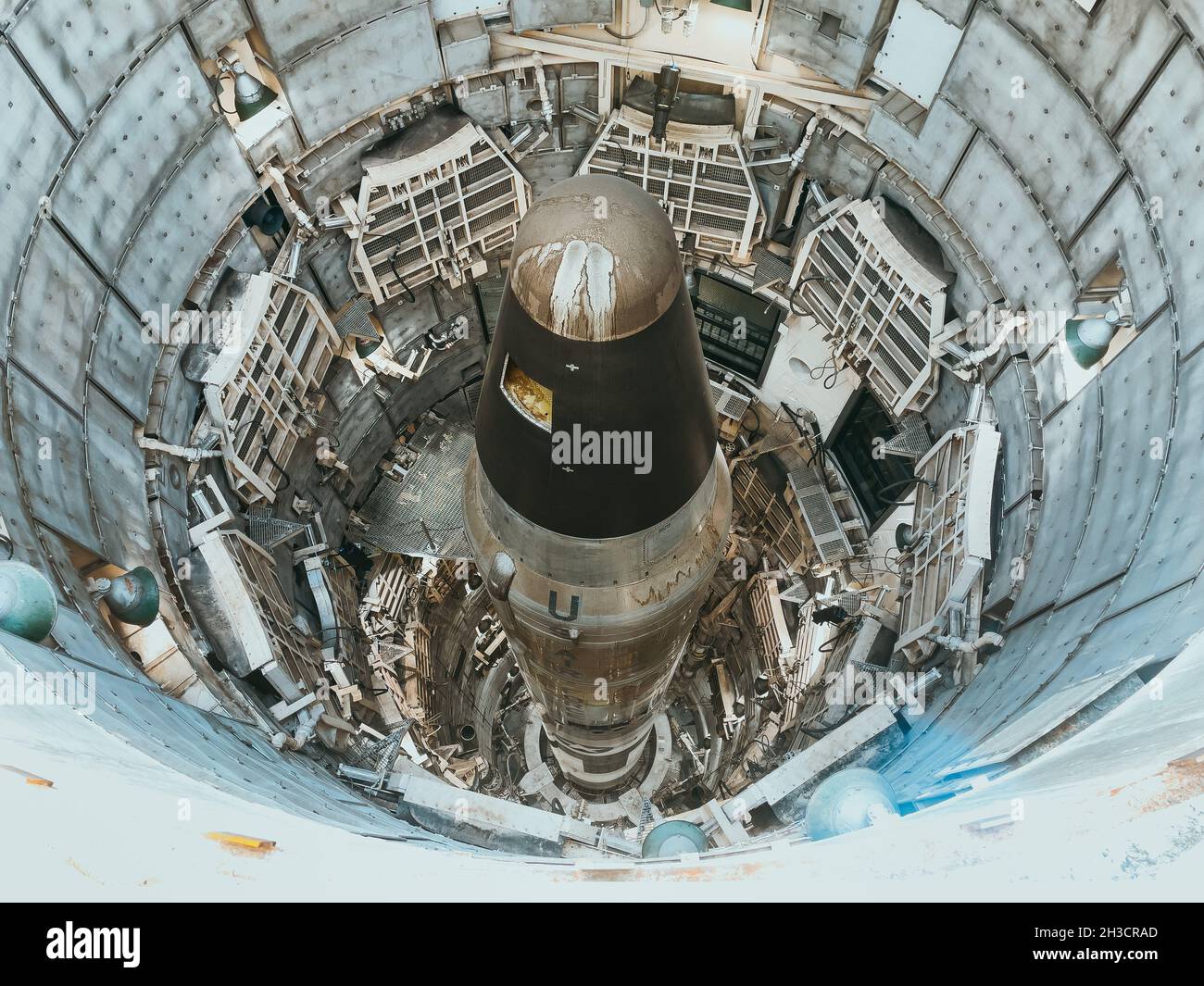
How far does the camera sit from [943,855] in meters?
4.33

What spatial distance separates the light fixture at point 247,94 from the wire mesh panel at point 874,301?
29.6 ft

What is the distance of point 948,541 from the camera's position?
1241 cm

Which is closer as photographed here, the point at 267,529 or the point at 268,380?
the point at 268,380

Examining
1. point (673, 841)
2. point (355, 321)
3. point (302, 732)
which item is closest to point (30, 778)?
point (302, 732)

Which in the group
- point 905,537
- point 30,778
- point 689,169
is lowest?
point 30,778

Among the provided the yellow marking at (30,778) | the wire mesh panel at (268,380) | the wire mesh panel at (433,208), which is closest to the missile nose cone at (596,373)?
the yellow marking at (30,778)

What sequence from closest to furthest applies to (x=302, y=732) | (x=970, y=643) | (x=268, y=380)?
(x=970, y=643) < (x=302, y=732) < (x=268, y=380)

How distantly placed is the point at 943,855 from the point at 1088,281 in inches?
358

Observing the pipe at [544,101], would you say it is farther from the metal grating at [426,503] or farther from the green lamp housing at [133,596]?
the green lamp housing at [133,596]

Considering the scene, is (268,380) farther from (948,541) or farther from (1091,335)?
(1091,335)

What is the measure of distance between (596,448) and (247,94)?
925cm

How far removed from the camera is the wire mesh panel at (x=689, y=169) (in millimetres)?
14773

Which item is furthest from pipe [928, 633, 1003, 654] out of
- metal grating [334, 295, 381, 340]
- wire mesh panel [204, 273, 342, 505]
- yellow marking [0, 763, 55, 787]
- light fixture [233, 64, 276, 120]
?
light fixture [233, 64, 276, 120]
